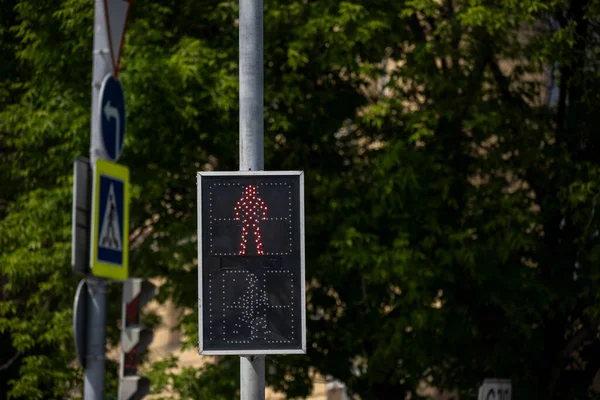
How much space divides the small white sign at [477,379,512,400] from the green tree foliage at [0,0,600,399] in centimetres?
125

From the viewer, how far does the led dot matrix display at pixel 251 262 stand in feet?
19.8

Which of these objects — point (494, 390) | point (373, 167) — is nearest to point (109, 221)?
point (494, 390)

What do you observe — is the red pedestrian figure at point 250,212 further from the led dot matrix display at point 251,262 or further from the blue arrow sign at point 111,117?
the blue arrow sign at point 111,117

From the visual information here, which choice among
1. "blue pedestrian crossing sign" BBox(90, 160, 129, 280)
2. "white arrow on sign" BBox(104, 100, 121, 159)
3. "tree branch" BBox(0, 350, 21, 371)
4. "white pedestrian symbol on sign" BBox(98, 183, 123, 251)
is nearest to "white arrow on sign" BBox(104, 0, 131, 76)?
"white arrow on sign" BBox(104, 100, 121, 159)

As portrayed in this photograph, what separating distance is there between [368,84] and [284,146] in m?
1.53

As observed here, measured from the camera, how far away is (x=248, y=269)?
20.0ft

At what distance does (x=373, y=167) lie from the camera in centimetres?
1766

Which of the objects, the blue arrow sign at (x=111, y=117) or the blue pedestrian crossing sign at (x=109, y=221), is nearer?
the blue pedestrian crossing sign at (x=109, y=221)

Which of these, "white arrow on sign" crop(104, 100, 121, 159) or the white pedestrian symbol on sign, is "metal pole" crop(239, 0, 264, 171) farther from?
"white arrow on sign" crop(104, 100, 121, 159)

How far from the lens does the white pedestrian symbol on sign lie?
30.4ft

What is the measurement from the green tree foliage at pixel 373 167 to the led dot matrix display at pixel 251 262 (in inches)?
398

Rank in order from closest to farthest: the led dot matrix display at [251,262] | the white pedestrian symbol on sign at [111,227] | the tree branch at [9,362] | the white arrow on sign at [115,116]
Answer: the led dot matrix display at [251,262]
the white pedestrian symbol on sign at [111,227]
the white arrow on sign at [115,116]
the tree branch at [9,362]

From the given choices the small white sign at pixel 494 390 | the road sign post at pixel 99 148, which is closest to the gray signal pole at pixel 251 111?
the road sign post at pixel 99 148

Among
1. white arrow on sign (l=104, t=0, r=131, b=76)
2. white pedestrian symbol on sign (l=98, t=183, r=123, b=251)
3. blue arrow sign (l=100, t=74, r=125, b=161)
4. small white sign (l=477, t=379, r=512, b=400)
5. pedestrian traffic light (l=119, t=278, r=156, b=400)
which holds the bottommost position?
small white sign (l=477, t=379, r=512, b=400)
